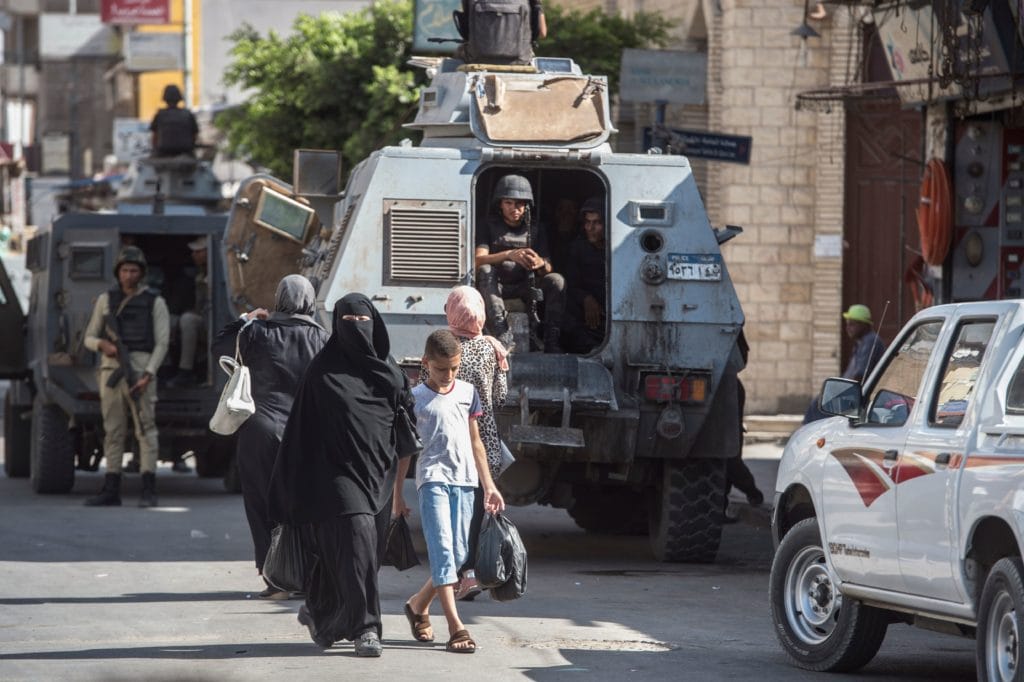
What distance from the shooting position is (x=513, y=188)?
12641mm

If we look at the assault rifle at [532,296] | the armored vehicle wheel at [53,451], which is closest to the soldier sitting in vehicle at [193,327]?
the armored vehicle wheel at [53,451]

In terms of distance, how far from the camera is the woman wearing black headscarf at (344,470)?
344 inches

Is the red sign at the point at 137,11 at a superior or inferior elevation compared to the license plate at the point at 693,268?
superior

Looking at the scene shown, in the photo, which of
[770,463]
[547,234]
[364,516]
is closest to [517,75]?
[547,234]

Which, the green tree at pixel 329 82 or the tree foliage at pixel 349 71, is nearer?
the tree foliage at pixel 349 71

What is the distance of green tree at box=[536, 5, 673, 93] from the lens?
26484mm

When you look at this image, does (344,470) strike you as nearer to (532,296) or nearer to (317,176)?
(532,296)

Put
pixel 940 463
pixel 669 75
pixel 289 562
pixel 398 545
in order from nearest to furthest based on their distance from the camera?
pixel 940 463, pixel 289 562, pixel 398 545, pixel 669 75

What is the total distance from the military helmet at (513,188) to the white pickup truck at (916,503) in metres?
3.90

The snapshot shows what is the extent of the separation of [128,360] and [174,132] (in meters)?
7.95

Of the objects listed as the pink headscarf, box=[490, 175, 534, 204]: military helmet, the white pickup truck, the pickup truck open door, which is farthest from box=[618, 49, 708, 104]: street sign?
the pickup truck open door

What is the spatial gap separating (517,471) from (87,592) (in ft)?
8.65

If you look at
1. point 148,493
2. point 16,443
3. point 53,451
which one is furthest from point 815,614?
point 16,443

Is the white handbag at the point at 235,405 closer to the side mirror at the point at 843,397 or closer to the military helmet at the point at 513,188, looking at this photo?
the side mirror at the point at 843,397
